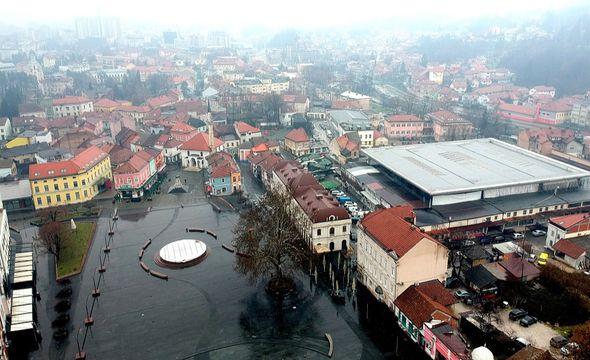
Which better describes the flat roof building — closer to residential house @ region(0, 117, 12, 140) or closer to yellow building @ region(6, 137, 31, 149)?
yellow building @ region(6, 137, 31, 149)

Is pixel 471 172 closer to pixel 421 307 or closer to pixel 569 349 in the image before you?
pixel 421 307

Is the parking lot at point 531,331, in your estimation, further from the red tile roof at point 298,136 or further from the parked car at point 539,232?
the red tile roof at point 298,136

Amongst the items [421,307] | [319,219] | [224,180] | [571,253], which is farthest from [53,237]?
[571,253]

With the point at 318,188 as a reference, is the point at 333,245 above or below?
below

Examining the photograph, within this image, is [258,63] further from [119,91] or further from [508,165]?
[508,165]

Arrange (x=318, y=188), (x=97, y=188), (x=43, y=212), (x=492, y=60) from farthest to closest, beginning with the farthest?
(x=492, y=60) < (x=97, y=188) < (x=43, y=212) < (x=318, y=188)

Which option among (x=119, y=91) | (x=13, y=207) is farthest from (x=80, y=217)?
(x=119, y=91)

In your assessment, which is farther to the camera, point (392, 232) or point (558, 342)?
point (392, 232)

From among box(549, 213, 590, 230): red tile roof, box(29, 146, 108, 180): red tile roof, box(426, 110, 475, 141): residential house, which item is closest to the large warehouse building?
box(549, 213, 590, 230): red tile roof

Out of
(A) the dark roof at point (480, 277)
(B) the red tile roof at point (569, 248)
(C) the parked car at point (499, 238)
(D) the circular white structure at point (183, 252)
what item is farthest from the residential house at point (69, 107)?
(B) the red tile roof at point (569, 248)
